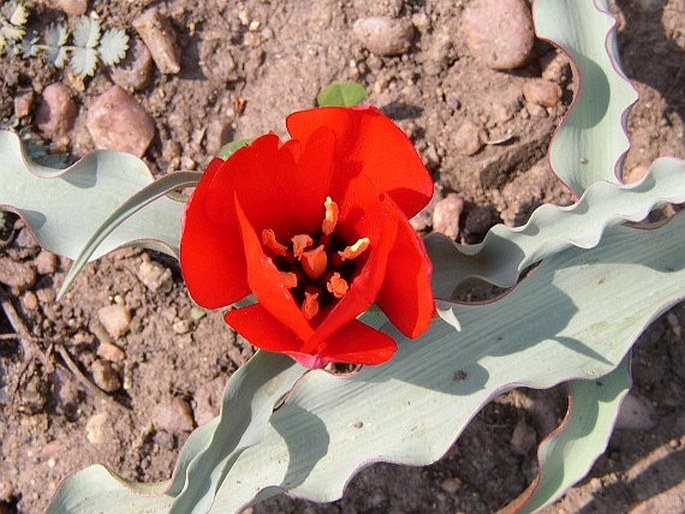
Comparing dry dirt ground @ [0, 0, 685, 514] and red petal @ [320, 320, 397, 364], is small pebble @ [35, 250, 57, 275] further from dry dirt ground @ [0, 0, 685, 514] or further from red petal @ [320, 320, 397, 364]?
red petal @ [320, 320, 397, 364]

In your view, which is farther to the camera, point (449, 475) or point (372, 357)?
point (449, 475)

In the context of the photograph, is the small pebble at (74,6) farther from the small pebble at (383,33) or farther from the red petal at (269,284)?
the red petal at (269,284)

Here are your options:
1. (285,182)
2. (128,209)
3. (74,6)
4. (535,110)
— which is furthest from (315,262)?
(74,6)

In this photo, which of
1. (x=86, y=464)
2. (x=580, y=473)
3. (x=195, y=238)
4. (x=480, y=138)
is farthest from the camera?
(x=480, y=138)

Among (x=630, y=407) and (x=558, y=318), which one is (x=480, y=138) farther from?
(x=630, y=407)

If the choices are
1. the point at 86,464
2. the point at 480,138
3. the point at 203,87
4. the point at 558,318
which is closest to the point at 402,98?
the point at 480,138
